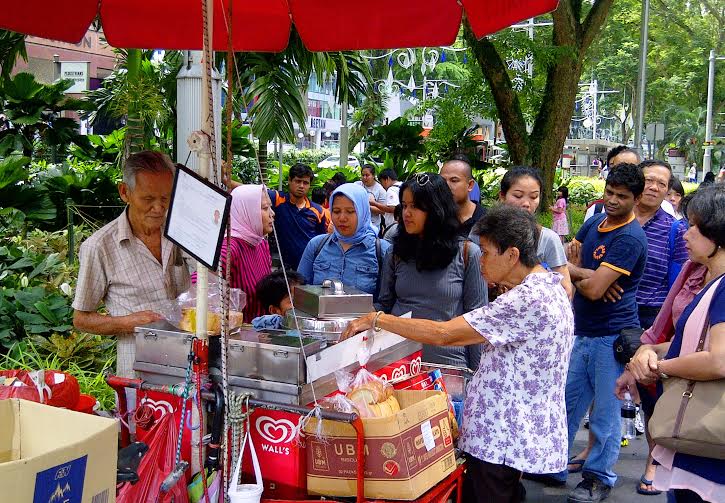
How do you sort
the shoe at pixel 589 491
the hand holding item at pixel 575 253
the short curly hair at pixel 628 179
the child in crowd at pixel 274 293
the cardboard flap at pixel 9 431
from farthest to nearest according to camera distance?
1. the hand holding item at pixel 575 253
2. the shoe at pixel 589 491
3. the short curly hair at pixel 628 179
4. the child in crowd at pixel 274 293
5. the cardboard flap at pixel 9 431

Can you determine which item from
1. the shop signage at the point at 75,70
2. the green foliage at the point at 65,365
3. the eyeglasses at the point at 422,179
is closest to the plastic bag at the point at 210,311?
the eyeglasses at the point at 422,179

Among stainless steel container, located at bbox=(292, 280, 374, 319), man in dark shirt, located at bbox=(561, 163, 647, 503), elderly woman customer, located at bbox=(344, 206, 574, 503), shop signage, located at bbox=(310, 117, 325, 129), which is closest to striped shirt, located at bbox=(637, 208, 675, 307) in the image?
man in dark shirt, located at bbox=(561, 163, 647, 503)

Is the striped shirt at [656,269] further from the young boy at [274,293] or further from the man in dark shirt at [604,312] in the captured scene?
the young boy at [274,293]

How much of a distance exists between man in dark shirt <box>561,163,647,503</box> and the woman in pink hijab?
6.48ft

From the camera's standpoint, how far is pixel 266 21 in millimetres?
4797

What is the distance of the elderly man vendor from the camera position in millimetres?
3277

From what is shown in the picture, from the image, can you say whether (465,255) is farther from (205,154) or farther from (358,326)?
(205,154)

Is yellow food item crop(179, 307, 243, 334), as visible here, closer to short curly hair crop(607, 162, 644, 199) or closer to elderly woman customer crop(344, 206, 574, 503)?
elderly woman customer crop(344, 206, 574, 503)

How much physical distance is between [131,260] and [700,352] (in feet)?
7.64

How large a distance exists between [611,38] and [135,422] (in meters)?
29.0

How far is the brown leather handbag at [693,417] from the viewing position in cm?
272

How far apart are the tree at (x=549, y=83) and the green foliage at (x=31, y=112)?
20.7 ft

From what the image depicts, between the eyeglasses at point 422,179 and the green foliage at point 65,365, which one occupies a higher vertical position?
the eyeglasses at point 422,179

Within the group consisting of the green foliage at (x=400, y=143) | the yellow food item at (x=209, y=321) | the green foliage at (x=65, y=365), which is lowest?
the green foliage at (x=65, y=365)
